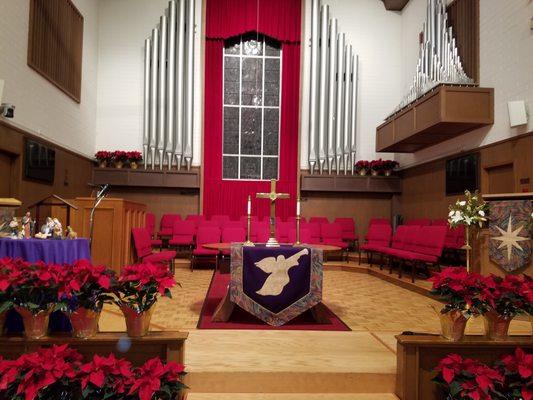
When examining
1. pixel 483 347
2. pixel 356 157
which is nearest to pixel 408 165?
pixel 356 157

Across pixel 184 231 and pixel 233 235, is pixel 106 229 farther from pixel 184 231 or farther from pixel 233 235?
pixel 184 231

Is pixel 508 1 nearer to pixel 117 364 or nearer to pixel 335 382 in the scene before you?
pixel 335 382

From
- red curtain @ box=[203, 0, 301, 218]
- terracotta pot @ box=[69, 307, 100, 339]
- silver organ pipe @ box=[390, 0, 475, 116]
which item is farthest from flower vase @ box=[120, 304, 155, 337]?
red curtain @ box=[203, 0, 301, 218]

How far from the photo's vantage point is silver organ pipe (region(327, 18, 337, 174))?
9.74 m

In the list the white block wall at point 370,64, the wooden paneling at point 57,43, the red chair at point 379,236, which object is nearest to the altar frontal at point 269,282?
the red chair at point 379,236

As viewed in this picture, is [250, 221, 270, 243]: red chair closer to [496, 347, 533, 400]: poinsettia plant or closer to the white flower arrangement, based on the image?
the white flower arrangement

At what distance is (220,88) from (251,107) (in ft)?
2.73

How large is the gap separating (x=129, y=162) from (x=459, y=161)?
6568 millimetres

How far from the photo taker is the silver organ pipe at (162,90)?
9446 mm

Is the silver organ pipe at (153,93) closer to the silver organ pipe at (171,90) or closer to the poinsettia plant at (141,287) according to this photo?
the silver organ pipe at (171,90)

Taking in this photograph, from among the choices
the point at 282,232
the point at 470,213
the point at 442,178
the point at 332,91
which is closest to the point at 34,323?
the point at 470,213

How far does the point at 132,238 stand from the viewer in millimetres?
5445

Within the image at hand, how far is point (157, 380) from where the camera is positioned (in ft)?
6.57

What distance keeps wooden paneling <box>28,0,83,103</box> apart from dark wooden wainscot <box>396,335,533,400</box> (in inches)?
254
